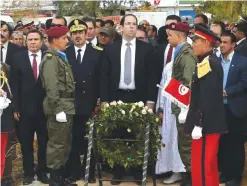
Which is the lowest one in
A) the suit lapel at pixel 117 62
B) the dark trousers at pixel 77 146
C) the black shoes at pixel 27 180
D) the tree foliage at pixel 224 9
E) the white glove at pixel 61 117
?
the black shoes at pixel 27 180

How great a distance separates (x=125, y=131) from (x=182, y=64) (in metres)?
1.08

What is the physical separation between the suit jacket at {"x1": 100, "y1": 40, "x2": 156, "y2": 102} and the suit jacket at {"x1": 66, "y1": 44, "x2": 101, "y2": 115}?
0.12 metres

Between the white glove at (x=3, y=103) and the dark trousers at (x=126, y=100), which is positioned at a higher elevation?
the white glove at (x=3, y=103)

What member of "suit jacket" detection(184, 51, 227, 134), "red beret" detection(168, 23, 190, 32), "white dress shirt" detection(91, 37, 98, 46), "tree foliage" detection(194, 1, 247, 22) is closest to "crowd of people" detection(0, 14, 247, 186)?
"red beret" detection(168, 23, 190, 32)

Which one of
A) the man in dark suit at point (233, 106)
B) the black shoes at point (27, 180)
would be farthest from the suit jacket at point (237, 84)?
the black shoes at point (27, 180)

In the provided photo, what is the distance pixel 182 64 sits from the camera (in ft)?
20.5

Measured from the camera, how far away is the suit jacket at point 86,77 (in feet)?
22.2

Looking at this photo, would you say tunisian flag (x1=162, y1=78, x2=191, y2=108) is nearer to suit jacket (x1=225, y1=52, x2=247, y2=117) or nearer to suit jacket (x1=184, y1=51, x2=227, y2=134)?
suit jacket (x1=184, y1=51, x2=227, y2=134)

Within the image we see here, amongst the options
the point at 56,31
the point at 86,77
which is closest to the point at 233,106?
the point at 86,77

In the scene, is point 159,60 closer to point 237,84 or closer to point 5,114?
point 237,84

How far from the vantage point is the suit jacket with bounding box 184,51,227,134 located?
5270 mm

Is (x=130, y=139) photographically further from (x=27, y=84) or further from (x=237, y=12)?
(x=237, y=12)

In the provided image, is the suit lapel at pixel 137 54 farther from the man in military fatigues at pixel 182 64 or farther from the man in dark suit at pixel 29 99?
the man in dark suit at pixel 29 99

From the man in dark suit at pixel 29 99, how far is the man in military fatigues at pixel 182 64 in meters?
1.76
